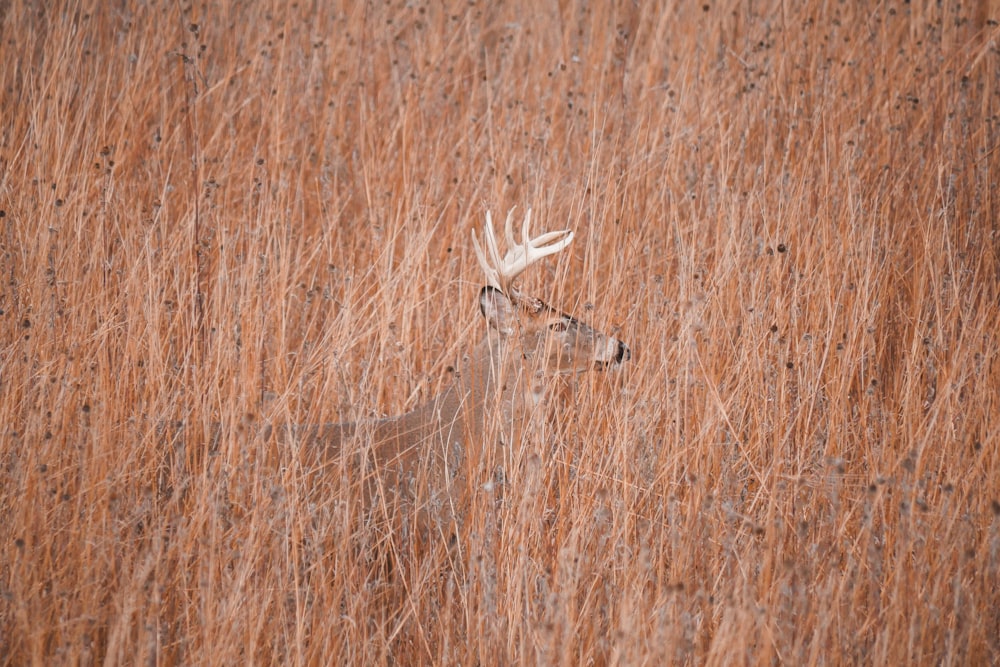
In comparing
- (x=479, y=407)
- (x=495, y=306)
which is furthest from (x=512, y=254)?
(x=479, y=407)

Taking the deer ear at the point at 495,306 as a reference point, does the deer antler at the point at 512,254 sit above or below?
above

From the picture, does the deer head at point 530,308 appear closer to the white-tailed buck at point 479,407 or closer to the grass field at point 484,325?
the white-tailed buck at point 479,407

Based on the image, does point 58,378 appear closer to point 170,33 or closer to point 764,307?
point 764,307

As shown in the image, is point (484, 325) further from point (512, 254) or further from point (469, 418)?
point (469, 418)

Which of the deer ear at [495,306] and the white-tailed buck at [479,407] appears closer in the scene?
the white-tailed buck at [479,407]

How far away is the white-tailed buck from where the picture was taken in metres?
3.19

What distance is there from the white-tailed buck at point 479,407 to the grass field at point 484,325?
0.14 metres

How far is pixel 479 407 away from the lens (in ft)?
12.4

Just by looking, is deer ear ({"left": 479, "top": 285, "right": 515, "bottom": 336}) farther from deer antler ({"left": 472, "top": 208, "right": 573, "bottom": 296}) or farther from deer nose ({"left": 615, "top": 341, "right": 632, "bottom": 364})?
deer nose ({"left": 615, "top": 341, "right": 632, "bottom": 364})

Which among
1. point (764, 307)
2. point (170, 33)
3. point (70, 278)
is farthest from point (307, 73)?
point (764, 307)

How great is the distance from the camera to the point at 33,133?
4133 mm

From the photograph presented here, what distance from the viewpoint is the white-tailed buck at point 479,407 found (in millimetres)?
3186

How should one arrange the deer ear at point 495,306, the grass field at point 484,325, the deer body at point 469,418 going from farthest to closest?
1. the deer ear at point 495,306
2. the deer body at point 469,418
3. the grass field at point 484,325

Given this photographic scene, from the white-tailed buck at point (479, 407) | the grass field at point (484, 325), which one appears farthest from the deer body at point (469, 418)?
the grass field at point (484, 325)
